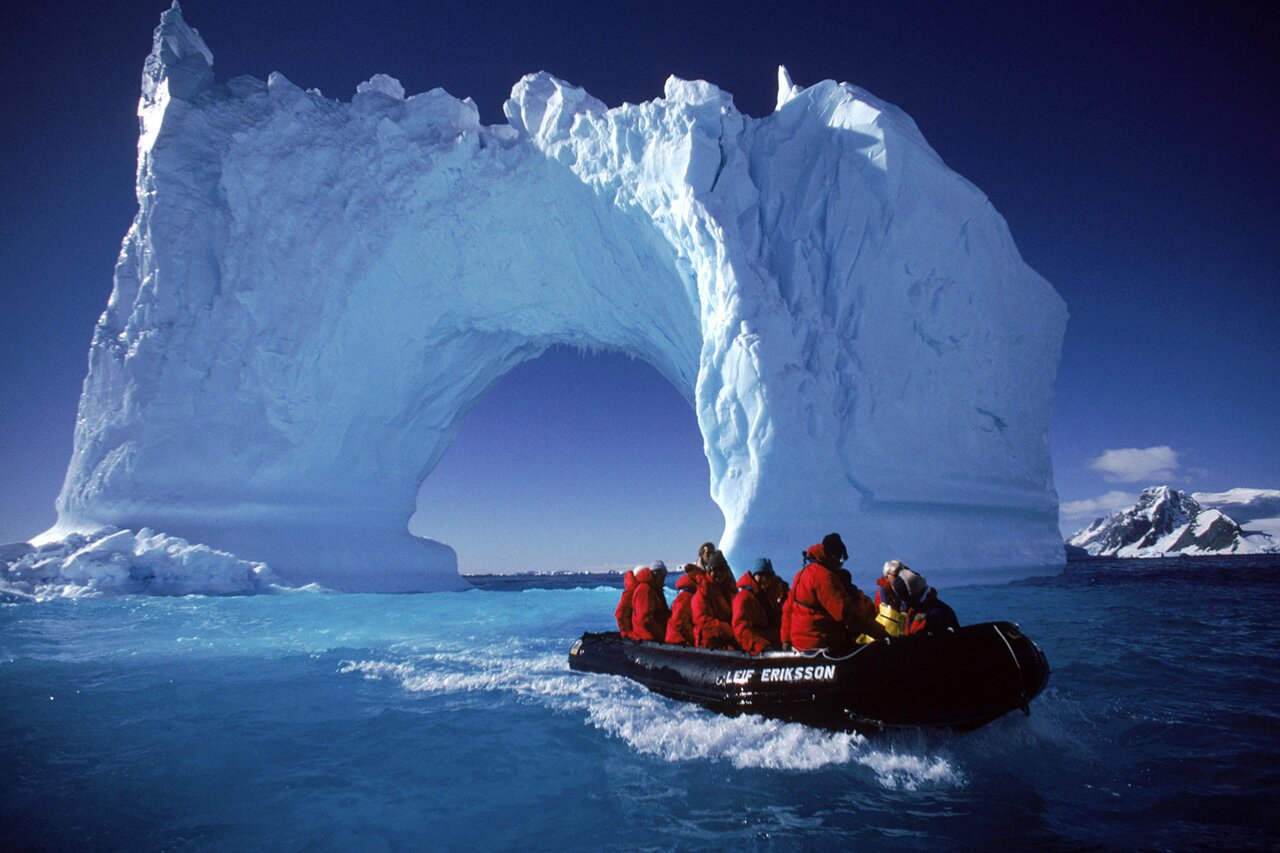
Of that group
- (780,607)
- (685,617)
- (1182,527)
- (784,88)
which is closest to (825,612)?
(780,607)

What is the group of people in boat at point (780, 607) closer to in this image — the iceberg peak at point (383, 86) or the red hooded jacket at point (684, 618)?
the red hooded jacket at point (684, 618)

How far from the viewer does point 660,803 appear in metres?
2.85

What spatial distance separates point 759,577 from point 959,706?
161 centimetres

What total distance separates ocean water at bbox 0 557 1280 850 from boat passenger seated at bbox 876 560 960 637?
0.54 meters

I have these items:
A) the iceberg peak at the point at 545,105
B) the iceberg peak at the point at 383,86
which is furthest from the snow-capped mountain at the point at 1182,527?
the iceberg peak at the point at 383,86

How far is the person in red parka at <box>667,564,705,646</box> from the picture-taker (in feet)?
15.9

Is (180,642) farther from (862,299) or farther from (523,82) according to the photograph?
(523,82)

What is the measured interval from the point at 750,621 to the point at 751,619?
0.05 ft

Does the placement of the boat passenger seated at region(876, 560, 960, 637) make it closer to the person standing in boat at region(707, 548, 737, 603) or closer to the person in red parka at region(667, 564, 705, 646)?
the person standing in boat at region(707, 548, 737, 603)

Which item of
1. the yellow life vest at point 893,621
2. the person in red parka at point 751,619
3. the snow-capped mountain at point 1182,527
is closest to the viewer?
the yellow life vest at point 893,621

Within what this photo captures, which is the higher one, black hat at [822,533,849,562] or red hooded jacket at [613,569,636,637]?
black hat at [822,533,849,562]

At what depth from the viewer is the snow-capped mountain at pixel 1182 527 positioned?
122ft

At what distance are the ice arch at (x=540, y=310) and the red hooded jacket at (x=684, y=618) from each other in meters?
5.08

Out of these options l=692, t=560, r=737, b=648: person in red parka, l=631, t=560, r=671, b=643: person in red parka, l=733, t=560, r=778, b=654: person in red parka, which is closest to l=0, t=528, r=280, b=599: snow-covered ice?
l=631, t=560, r=671, b=643: person in red parka
